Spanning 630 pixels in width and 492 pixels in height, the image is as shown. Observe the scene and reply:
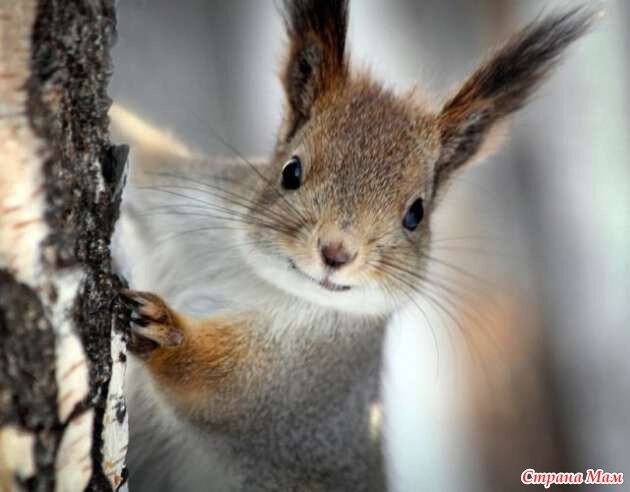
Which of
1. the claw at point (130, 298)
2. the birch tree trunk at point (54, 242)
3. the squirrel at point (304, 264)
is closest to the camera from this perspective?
the birch tree trunk at point (54, 242)

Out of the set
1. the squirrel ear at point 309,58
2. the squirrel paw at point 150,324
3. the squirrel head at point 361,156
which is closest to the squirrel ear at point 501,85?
the squirrel head at point 361,156

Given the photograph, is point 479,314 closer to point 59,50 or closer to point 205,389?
point 205,389

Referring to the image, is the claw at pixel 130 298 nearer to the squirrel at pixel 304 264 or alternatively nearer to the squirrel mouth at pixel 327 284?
the squirrel at pixel 304 264

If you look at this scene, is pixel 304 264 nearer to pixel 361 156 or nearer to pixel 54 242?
pixel 361 156

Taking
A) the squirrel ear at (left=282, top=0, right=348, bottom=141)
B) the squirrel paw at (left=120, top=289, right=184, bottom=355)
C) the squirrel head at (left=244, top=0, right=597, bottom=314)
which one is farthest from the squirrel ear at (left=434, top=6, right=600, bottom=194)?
the squirrel paw at (left=120, top=289, right=184, bottom=355)

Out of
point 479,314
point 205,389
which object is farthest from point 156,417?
point 479,314

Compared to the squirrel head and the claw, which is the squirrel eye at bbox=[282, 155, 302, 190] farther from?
the claw
